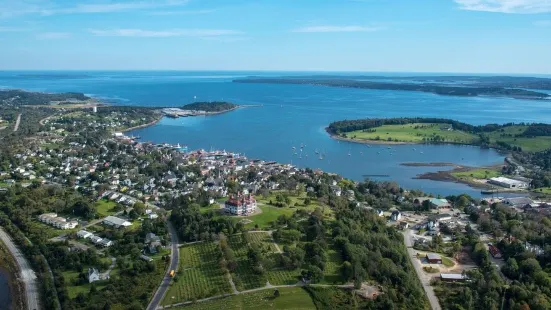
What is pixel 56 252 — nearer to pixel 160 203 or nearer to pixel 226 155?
pixel 160 203

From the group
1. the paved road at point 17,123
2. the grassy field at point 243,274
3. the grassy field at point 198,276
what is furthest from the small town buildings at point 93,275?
the paved road at point 17,123

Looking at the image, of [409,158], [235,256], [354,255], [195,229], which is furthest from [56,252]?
[409,158]

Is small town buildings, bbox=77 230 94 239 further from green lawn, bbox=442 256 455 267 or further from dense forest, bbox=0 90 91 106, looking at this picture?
dense forest, bbox=0 90 91 106

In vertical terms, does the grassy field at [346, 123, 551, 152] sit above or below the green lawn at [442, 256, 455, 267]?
above

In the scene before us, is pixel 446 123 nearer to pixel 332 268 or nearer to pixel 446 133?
pixel 446 133

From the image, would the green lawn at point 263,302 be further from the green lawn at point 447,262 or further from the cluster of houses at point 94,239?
the green lawn at point 447,262

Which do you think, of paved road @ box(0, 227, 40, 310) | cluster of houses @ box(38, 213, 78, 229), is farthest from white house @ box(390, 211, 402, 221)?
paved road @ box(0, 227, 40, 310)

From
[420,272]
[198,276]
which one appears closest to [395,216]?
[420,272]
